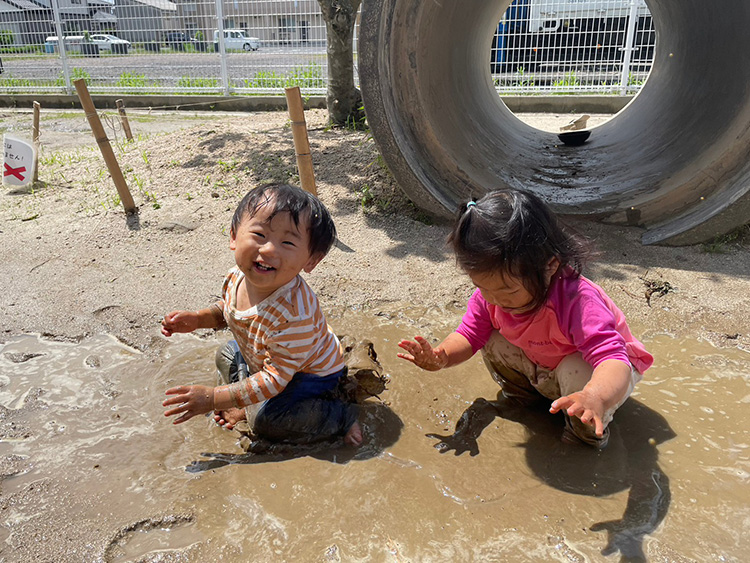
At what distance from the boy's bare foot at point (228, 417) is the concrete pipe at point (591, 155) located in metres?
2.28

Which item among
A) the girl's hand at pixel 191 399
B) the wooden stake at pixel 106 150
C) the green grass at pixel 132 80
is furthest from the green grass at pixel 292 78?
the girl's hand at pixel 191 399

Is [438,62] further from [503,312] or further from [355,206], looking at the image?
[503,312]

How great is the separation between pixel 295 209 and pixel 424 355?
0.70m

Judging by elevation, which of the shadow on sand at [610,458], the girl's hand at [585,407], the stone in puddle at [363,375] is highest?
the girl's hand at [585,407]

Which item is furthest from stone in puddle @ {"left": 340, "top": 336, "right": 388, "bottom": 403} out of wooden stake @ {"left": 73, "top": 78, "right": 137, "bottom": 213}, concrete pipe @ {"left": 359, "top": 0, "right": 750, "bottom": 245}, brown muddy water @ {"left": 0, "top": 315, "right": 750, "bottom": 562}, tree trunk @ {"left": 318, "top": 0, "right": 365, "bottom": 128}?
tree trunk @ {"left": 318, "top": 0, "right": 365, "bottom": 128}

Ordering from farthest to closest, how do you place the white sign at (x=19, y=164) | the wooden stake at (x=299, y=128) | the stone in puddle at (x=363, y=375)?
1. the white sign at (x=19, y=164)
2. the wooden stake at (x=299, y=128)
3. the stone in puddle at (x=363, y=375)

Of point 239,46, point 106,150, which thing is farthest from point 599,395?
point 239,46

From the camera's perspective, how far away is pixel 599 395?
184 centimetres

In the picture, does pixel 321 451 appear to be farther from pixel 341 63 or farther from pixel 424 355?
pixel 341 63

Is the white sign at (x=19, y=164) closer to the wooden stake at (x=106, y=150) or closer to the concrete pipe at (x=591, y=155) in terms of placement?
the wooden stake at (x=106, y=150)

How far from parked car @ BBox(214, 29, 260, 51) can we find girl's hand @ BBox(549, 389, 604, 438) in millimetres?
10510

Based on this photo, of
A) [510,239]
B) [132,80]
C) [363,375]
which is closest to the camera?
[510,239]

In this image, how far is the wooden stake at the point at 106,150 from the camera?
4.70 metres

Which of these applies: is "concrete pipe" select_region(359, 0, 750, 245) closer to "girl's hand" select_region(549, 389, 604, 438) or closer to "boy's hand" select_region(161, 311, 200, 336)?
"boy's hand" select_region(161, 311, 200, 336)
